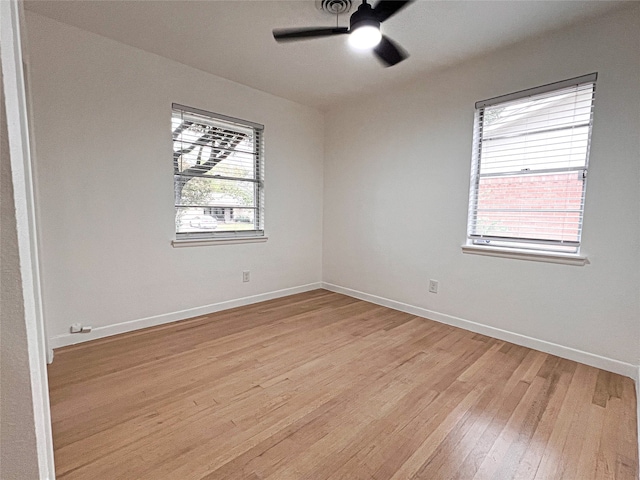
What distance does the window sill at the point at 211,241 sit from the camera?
121 inches

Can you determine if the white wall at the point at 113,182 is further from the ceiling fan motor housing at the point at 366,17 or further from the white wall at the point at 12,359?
the white wall at the point at 12,359

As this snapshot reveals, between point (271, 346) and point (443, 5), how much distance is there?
2.79 metres

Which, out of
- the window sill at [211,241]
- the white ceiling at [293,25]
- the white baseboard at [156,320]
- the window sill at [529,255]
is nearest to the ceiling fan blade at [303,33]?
the white ceiling at [293,25]

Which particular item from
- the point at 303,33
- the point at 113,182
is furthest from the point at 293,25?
the point at 113,182

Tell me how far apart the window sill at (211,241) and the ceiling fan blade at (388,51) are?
229 cm

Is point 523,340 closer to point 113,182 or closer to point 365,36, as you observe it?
point 365,36

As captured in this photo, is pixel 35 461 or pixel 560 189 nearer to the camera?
pixel 35 461

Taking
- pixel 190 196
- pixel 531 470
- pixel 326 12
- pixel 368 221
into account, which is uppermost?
pixel 326 12

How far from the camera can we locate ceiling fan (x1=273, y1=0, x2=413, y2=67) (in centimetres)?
174

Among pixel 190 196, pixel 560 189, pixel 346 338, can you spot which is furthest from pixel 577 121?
pixel 190 196

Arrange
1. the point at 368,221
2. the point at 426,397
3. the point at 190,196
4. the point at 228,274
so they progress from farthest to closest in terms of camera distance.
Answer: the point at 368,221 → the point at 228,274 → the point at 190,196 → the point at 426,397

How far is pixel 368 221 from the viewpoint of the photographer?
3.84 meters

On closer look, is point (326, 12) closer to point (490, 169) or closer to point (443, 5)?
point (443, 5)

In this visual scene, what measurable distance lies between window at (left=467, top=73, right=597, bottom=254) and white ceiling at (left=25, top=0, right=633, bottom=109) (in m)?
0.51
